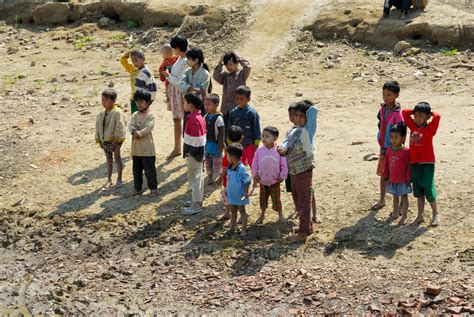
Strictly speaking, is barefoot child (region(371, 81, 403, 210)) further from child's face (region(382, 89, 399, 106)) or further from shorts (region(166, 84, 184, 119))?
shorts (region(166, 84, 184, 119))

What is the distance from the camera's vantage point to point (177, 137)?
35.7ft

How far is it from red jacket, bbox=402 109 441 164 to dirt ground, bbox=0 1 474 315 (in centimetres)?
73

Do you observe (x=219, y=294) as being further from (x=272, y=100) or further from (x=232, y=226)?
(x=272, y=100)

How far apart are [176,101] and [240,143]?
193cm

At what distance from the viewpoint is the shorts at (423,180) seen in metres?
8.27

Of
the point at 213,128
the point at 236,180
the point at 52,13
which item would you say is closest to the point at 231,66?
the point at 213,128

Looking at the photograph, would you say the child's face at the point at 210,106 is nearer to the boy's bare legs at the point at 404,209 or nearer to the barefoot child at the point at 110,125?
the barefoot child at the point at 110,125

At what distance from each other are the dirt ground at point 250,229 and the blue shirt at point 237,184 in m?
0.46

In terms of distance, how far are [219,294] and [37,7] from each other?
1205cm

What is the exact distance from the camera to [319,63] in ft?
48.2

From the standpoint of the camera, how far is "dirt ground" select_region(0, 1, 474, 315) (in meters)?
7.80

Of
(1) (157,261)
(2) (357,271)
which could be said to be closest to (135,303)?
(1) (157,261)

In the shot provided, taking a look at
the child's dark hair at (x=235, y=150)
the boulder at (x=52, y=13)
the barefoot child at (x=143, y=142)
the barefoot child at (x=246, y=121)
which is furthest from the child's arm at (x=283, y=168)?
the boulder at (x=52, y=13)

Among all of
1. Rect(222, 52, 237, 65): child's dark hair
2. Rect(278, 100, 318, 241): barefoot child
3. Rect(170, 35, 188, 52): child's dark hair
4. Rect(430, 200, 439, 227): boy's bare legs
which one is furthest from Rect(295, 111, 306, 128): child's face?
Rect(170, 35, 188, 52): child's dark hair
